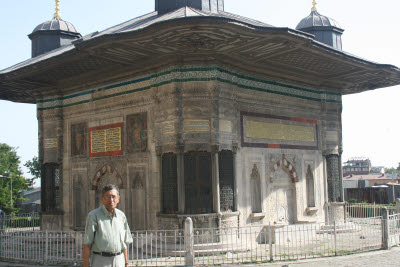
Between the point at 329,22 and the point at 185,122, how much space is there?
7.55 metres

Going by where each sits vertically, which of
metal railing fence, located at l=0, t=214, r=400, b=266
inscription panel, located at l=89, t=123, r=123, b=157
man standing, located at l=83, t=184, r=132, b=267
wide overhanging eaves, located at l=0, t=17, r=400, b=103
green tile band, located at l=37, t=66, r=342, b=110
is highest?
wide overhanging eaves, located at l=0, t=17, r=400, b=103

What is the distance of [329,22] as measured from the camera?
48.3ft

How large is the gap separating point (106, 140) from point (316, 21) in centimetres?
799

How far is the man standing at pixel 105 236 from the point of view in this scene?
4.30 metres

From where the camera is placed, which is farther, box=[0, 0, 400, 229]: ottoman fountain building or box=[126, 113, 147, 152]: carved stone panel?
box=[126, 113, 147, 152]: carved stone panel

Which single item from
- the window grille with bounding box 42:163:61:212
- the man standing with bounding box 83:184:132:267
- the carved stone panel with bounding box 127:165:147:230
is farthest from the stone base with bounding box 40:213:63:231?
the man standing with bounding box 83:184:132:267

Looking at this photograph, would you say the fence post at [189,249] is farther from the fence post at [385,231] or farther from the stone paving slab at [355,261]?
the fence post at [385,231]

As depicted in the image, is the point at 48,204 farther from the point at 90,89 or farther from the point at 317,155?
the point at 317,155

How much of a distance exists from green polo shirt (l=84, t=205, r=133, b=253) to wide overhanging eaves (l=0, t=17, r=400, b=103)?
466 cm

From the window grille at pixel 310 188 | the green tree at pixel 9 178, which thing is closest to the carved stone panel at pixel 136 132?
the window grille at pixel 310 188

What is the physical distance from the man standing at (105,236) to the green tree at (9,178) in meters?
21.0

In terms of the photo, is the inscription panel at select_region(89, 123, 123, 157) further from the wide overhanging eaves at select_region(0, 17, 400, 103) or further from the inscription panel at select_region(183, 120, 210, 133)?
the inscription panel at select_region(183, 120, 210, 133)

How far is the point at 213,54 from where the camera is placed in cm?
975

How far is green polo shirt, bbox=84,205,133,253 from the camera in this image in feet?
14.1
